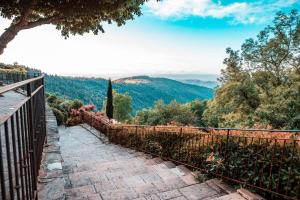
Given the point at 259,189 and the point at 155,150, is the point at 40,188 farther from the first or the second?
the point at 155,150

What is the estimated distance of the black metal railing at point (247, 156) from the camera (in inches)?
145

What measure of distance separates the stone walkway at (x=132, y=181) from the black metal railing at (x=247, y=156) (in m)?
0.36

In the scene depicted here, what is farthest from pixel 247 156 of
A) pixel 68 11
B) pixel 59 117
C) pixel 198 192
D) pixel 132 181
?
pixel 59 117

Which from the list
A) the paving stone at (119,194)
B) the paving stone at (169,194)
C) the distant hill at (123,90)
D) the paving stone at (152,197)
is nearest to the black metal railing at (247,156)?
the paving stone at (169,194)

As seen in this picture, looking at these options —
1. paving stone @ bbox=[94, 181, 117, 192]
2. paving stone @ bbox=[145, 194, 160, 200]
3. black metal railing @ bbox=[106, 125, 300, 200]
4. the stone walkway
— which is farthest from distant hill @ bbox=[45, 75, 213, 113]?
paving stone @ bbox=[145, 194, 160, 200]

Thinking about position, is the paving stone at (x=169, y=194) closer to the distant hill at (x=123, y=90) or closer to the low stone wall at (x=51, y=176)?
the low stone wall at (x=51, y=176)

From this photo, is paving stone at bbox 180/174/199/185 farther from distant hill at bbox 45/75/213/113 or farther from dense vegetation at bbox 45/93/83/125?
distant hill at bbox 45/75/213/113

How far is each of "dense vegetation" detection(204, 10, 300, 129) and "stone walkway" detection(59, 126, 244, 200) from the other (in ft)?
41.9

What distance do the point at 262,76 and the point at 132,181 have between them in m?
19.9

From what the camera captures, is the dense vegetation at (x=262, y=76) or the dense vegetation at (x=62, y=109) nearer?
the dense vegetation at (x=62, y=109)

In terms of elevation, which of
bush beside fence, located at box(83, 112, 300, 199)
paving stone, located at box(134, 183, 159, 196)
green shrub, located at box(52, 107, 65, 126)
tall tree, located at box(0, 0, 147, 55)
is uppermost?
tall tree, located at box(0, 0, 147, 55)

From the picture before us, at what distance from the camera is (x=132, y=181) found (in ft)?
15.8

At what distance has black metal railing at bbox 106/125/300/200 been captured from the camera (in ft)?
12.1

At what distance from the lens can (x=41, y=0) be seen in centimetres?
699
